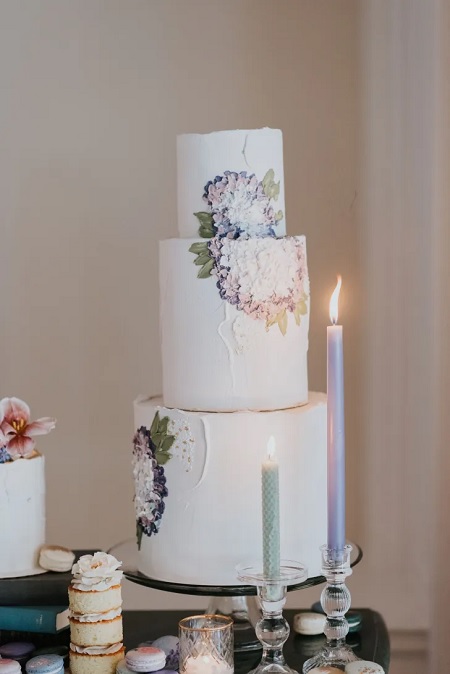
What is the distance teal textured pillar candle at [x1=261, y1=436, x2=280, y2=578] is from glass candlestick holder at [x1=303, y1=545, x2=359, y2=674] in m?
0.07

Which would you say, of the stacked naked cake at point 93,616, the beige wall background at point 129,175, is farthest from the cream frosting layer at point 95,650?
the beige wall background at point 129,175

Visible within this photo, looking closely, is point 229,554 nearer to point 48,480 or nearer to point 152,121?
point 48,480

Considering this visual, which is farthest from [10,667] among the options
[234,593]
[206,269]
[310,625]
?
[206,269]

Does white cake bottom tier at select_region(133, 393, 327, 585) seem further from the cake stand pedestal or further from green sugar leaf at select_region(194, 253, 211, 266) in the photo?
green sugar leaf at select_region(194, 253, 211, 266)

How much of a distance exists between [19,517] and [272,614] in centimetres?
34

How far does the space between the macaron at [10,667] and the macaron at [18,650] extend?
55 millimetres

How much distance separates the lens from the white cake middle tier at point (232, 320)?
1.20 metres

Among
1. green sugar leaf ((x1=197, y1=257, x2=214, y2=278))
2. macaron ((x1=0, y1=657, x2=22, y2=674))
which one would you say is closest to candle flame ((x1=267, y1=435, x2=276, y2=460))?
green sugar leaf ((x1=197, y1=257, x2=214, y2=278))

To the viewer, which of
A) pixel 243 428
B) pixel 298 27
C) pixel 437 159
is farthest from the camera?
pixel 298 27

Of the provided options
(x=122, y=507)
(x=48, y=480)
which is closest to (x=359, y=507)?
(x=122, y=507)

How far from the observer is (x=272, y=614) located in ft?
3.43

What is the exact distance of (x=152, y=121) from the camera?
1.68 metres

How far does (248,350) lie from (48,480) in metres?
0.65

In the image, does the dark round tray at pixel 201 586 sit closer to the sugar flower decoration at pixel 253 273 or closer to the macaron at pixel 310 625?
the macaron at pixel 310 625
